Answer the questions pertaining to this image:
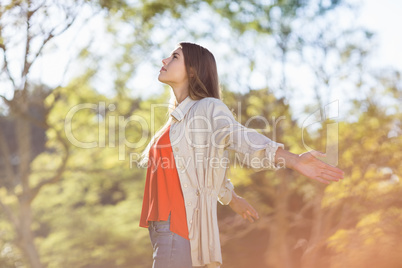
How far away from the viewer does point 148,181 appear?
2004mm

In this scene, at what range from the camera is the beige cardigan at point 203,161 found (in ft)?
5.99

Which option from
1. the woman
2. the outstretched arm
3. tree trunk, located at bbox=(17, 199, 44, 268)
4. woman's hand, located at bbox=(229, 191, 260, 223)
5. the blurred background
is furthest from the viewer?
tree trunk, located at bbox=(17, 199, 44, 268)

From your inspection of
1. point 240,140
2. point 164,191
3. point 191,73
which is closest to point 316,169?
point 240,140

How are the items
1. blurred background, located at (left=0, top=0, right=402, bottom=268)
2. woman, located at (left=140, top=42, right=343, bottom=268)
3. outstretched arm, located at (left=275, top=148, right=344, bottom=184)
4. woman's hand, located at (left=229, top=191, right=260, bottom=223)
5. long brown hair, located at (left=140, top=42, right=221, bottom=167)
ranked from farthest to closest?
1. blurred background, located at (left=0, top=0, right=402, bottom=268)
2. woman's hand, located at (left=229, top=191, right=260, bottom=223)
3. long brown hair, located at (left=140, top=42, right=221, bottom=167)
4. woman, located at (left=140, top=42, right=343, bottom=268)
5. outstretched arm, located at (left=275, top=148, right=344, bottom=184)

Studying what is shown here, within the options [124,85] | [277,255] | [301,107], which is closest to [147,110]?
[124,85]

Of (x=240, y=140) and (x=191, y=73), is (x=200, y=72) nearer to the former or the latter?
(x=191, y=73)

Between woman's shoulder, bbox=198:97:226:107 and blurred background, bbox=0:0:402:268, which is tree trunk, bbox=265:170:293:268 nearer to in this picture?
blurred background, bbox=0:0:402:268

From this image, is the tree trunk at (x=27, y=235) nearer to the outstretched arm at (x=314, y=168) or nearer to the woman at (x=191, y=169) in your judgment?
the woman at (x=191, y=169)

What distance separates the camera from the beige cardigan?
71.9 inches

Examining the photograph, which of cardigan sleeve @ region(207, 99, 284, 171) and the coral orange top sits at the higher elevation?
cardigan sleeve @ region(207, 99, 284, 171)

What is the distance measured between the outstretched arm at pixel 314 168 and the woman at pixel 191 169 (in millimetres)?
149

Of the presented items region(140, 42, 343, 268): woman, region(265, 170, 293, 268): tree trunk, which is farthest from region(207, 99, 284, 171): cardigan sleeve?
region(265, 170, 293, 268): tree trunk

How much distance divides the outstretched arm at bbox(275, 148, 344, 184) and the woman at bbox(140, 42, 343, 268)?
0.49 feet

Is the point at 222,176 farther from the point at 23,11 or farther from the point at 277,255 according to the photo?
the point at 277,255
